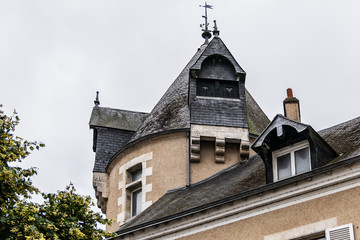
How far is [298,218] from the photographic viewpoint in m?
12.9

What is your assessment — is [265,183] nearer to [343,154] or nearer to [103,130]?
[343,154]

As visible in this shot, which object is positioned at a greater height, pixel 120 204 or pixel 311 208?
pixel 120 204

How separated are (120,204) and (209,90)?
4232 millimetres

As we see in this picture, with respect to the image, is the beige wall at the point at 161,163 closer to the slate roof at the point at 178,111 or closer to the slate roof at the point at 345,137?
the slate roof at the point at 178,111

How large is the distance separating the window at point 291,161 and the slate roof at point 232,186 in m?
0.46

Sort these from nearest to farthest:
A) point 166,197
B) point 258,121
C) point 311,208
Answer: point 311,208
point 166,197
point 258,121

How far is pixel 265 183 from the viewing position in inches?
563

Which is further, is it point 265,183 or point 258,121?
point 258,121

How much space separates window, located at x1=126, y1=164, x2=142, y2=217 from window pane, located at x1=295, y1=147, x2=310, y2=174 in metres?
7.35

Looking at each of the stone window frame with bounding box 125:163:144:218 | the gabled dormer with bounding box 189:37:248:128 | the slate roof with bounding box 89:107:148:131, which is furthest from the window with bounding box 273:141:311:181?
the slate roof with bounding box 89:107:148:131

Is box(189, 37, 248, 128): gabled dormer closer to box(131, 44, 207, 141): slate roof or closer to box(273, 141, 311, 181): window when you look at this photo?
box(131, 44, 207, 141): slate roof

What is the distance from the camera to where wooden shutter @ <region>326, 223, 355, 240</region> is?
1198 cm

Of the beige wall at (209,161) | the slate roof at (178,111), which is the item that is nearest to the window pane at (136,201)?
the slate roof at (178,111)

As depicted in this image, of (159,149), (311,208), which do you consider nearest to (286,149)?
(311,208)
